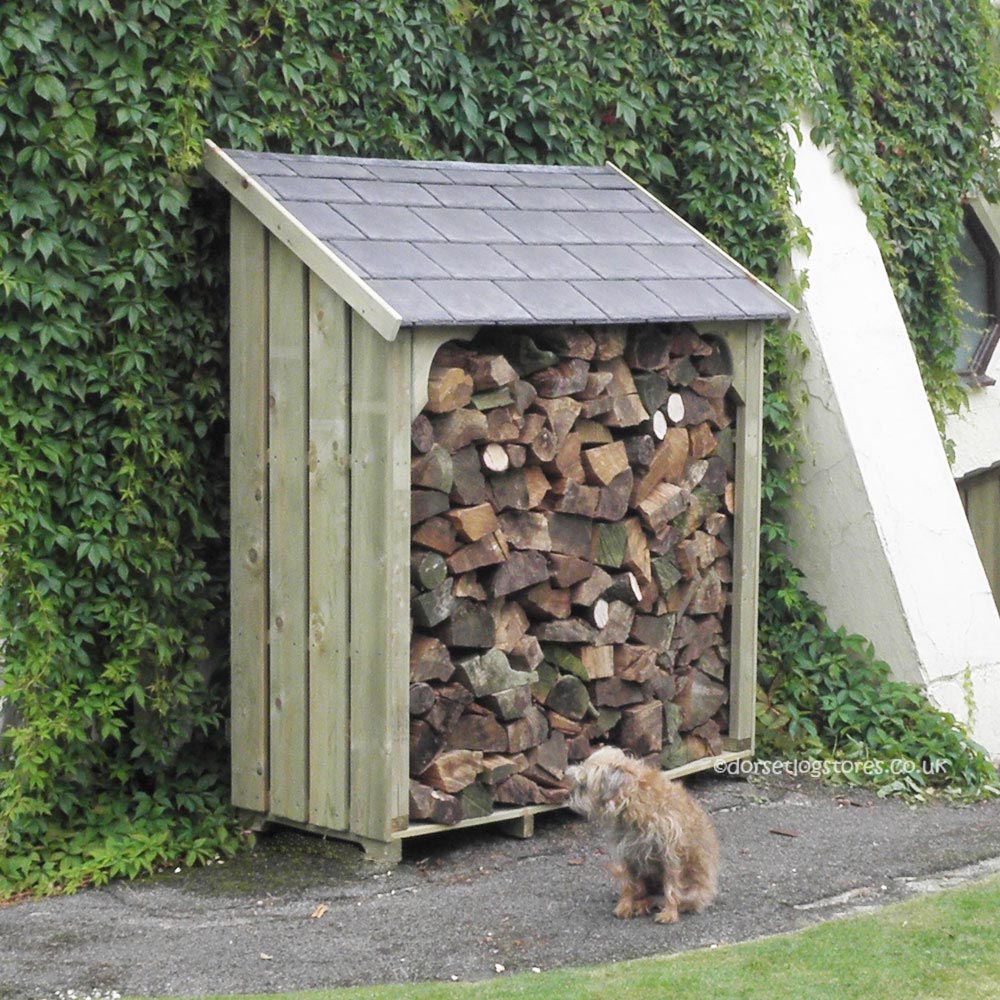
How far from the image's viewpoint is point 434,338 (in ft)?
18.1

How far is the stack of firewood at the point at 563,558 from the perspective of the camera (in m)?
5.75

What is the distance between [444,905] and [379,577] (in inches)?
45.1

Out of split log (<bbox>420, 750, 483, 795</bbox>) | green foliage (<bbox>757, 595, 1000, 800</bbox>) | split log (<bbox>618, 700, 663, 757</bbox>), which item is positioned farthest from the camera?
green foliage (<bbox>757, 595, 1000, 800</bbox>)

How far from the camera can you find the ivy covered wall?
18.5ft

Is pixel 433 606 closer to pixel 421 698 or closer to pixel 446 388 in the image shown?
pixel 421 698

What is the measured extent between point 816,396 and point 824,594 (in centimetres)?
97

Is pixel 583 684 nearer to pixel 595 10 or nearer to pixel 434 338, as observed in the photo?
pixel 434 338

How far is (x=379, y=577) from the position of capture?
5531 mm

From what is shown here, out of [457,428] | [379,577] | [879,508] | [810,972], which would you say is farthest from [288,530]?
[879,508]

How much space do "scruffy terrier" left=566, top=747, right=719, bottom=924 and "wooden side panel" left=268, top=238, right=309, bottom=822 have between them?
115cm

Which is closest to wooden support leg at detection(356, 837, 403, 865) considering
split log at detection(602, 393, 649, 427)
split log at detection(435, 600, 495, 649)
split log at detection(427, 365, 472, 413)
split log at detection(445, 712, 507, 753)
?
split log at detection(445, 712, 507, 753)

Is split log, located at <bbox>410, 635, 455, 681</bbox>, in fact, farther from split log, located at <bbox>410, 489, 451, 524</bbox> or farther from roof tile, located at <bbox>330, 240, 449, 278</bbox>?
roof tile, located at <bbox>330, 240, 449, 278</bbox>

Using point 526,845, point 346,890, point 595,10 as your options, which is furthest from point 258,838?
point 595,10

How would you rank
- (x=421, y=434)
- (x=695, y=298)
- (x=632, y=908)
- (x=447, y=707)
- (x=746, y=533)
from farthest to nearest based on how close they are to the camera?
(x=746, y=533), (x=695, y=298), (x=447, y=707), (x=421, y=434), (x=632, y=908)
